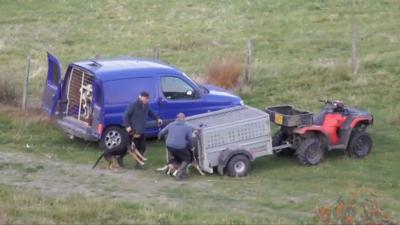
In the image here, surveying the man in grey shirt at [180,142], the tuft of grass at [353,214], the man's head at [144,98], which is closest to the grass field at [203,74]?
the man in grey shirt at [180,142]

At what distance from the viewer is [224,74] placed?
912 inches

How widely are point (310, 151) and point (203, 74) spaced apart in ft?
24.5

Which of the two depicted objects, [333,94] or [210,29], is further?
[210,29]

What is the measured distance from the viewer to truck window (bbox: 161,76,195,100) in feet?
61.3

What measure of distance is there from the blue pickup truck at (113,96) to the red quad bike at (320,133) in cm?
185

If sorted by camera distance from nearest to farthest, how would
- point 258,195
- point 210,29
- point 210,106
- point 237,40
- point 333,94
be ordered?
point 258,195 < point 210,106 < point 333,94 < point 237,40 < point 210,29

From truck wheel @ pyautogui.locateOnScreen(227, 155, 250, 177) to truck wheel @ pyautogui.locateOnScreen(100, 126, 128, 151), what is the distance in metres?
2.34

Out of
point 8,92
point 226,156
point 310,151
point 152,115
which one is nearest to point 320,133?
point 310,151

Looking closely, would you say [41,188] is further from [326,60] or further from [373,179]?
[326,60]

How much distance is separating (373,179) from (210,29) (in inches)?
764

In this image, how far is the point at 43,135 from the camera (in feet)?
63.0

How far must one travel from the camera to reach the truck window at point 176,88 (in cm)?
1867

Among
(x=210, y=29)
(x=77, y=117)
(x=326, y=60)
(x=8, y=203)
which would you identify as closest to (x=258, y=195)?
(x=8, y=203)

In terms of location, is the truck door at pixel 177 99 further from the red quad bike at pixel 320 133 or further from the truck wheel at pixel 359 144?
the truck wheel at pixel 359 144
